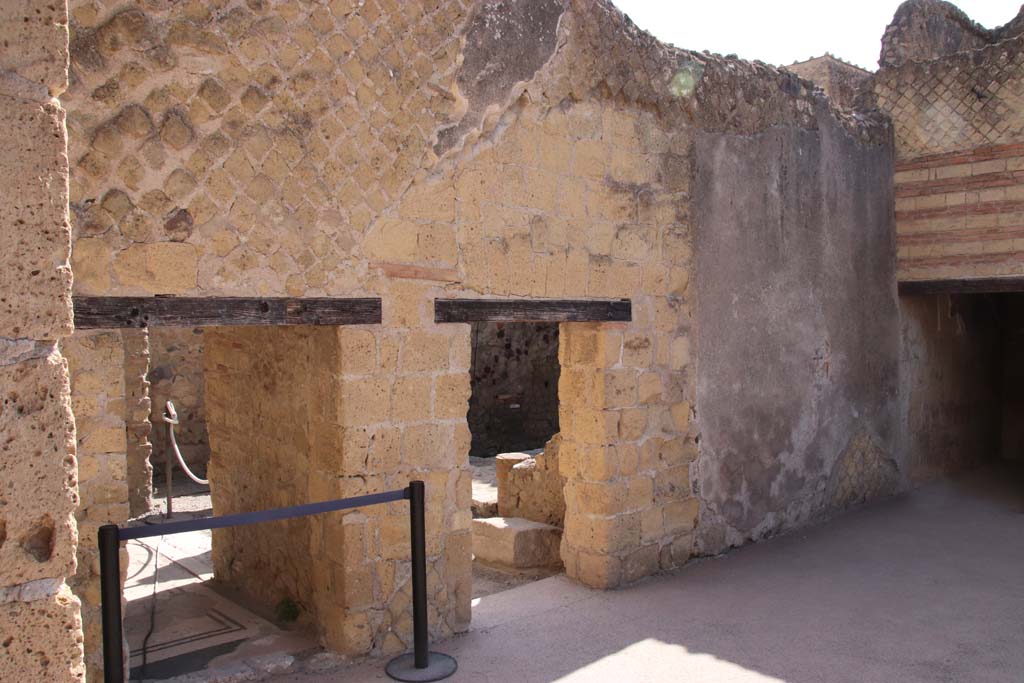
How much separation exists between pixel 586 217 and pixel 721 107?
55.0 inches

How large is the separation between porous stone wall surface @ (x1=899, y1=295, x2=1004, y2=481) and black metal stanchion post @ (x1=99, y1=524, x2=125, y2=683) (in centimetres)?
641

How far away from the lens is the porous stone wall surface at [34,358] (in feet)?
4.88

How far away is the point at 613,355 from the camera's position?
5012 millimetres

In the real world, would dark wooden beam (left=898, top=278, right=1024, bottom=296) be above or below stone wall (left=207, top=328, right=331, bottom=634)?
above

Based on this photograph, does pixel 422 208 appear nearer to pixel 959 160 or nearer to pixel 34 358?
pixel 34 358

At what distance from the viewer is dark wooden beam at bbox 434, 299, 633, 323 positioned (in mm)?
4176

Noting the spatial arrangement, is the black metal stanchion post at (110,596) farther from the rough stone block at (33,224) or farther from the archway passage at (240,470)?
the rough stone block at (33,224)

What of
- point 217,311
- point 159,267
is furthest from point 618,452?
point 159,267

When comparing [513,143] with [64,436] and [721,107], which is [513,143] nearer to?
[721,107]

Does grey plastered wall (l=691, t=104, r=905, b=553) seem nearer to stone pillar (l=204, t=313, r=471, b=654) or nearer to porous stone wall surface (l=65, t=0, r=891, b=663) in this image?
porous stone wall surface (l=65, t=0, r=891, b=663)

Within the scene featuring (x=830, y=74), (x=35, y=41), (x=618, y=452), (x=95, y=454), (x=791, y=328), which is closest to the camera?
(x=35, y=41)

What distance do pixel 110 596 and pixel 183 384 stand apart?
7957 millimetres

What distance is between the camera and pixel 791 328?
6.17 metres

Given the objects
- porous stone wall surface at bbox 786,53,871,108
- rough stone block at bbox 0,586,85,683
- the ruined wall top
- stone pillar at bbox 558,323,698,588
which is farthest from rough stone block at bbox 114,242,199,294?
porous stone wall surface at bbox 786,53,871,108
